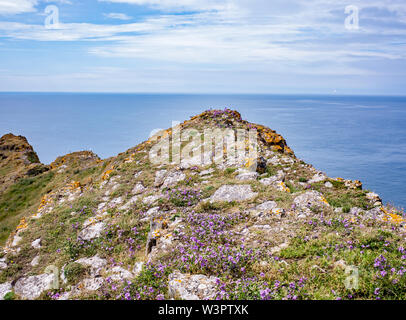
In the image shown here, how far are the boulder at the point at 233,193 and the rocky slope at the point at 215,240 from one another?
53 mm

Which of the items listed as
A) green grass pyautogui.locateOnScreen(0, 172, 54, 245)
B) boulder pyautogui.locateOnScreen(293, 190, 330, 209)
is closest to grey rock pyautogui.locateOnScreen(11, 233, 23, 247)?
green grass pyautogui.locateOnScreen(0, 172, 54, 245)

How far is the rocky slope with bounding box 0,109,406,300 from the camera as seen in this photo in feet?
24.0

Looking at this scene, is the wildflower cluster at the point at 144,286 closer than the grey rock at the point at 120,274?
Yes

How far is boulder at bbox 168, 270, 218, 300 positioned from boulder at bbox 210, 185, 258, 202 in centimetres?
580

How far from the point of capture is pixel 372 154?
124 meters

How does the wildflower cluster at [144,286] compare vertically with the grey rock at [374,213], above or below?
below

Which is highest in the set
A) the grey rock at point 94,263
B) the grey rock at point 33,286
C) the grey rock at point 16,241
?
the grey rock at point 94,263

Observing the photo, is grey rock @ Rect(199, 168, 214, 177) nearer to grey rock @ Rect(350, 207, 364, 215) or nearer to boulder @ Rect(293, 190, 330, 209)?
boulder @ Rect(293, 190, 330, 209)

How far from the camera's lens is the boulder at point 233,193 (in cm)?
1337

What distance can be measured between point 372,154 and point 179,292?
139 m

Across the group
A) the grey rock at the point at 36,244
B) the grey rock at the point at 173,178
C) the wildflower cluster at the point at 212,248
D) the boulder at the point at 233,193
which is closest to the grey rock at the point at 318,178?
the boulder at the point at 233,193

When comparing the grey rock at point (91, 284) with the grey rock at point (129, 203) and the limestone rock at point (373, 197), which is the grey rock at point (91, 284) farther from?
the limestone rock at point (373, 197)

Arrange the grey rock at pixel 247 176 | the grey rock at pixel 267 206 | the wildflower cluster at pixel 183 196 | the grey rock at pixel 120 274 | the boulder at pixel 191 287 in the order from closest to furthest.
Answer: the boulder at pixel 191 287, the grey rock at pixel 120 274, the grey rock at pixel 267 206, the wildflower cluster at pixel 183 196, the grey rock at pixel 247 176

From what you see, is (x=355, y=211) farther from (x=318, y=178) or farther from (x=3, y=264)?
(x=3, y=264)
